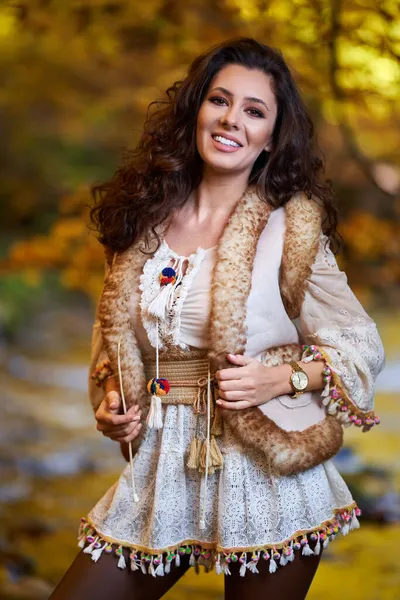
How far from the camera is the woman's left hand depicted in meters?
1.89

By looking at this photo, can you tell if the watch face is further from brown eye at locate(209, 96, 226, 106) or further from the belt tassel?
brown eye at locate(209, 96, 226, 106)

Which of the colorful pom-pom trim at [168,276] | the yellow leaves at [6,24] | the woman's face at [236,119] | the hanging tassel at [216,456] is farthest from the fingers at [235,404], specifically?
the yellow leaves at [6,24]

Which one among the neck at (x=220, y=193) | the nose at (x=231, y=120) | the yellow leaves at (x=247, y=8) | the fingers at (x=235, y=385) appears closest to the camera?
the fingers at (x=235, y=385)

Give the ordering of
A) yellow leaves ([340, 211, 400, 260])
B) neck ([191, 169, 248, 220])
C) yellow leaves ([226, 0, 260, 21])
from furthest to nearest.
Answer: 1. yellow leaves ([340, 211, 400, 260])
2. yellow leaves ([226, 0, 260, 21])
3. neck ([191, 169, 248, 220])

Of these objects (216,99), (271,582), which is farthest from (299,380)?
(216,99)

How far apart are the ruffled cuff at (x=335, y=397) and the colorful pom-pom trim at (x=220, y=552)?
23cm

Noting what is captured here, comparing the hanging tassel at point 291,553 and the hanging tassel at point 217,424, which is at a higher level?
the hanging tassel at point 217,424

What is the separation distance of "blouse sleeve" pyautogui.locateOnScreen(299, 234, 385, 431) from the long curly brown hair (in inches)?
6.3

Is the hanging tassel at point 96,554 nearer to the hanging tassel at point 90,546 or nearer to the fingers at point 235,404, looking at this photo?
the hanging tassel at point 90,546

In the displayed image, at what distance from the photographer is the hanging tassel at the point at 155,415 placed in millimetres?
1940

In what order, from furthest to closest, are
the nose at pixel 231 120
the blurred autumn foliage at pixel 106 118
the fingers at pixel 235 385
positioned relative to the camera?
the blurred autumn foliage at pixel 106 118 < the nose at pixel 231 120 < the fingers at pixel 235 385

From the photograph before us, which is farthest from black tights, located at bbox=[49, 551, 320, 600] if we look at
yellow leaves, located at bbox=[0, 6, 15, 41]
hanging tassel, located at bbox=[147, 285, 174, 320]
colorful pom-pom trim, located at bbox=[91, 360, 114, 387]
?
yellow leaves, located at bbox=[0, 6, 15, 41]

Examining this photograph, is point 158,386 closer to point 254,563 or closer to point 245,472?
point 245,472

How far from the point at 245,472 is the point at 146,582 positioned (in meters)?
0.37
